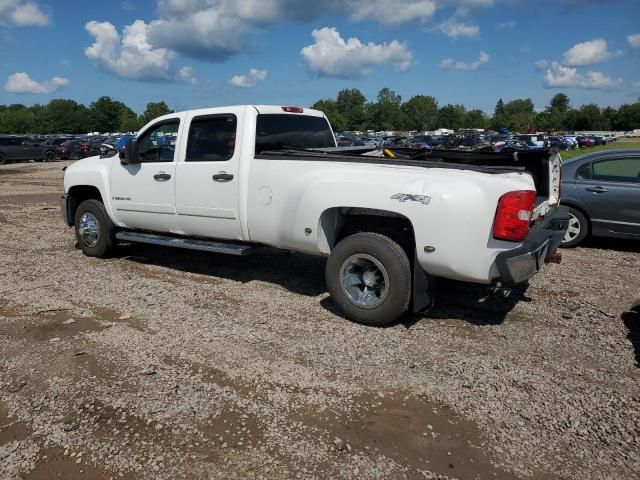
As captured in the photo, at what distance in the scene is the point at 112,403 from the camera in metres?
3.48

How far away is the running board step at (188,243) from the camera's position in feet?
18.3

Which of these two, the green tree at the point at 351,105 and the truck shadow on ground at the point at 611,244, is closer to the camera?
the truck shadow on ground at the point at 611,244

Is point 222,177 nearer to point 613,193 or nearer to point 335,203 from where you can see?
point 335,203

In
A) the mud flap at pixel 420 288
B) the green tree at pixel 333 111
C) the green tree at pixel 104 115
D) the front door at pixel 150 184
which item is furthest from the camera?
the green tree at pixel 333 111

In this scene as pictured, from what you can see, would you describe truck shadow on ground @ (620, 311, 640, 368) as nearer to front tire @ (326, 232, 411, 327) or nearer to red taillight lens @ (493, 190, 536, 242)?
red taillight lens @ (493, 190, 536, 242)

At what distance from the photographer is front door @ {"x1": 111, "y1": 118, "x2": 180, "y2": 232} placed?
242 inches

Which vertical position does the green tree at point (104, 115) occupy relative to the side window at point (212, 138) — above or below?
above

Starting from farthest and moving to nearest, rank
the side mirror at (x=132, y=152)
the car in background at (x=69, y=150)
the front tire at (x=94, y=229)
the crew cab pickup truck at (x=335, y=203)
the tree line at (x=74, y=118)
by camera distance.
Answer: the tree line at (x=74, y=118) → the car in background at (x=69, y=150) → the front tire at (x=94, y=229) → the side mirror at (x=132, y=152) → the crew cab pickup truck at (x=335, y=203)

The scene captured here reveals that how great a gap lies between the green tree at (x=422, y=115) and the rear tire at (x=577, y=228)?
161 m

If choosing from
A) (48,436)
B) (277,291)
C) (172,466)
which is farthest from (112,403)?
(277,291)

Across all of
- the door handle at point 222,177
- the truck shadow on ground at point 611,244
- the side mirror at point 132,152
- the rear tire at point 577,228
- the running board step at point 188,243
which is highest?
the side mirror at point 132,152

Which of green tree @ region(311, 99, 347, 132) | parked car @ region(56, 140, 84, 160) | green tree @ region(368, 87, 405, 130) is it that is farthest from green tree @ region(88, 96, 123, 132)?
parked car @ region(56, 140, 84, 160)

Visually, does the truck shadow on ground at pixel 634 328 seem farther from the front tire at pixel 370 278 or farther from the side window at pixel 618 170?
the side window at pixel 618 170

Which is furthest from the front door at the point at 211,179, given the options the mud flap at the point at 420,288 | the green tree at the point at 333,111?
the green tree at the point at 333,111
